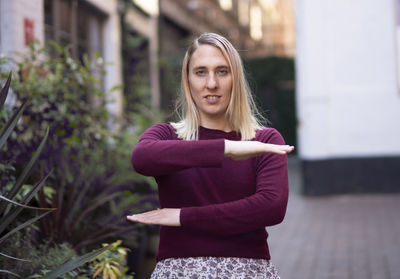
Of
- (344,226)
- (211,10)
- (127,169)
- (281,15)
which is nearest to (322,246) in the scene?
(344,226)

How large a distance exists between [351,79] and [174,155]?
9.11 meters

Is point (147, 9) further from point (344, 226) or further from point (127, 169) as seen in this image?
point (127, 169)

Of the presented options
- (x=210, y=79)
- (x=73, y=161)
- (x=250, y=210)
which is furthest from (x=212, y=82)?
(x=73, y=161)

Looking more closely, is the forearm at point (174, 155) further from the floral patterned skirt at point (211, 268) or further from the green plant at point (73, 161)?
the green plant at point (73, 161)

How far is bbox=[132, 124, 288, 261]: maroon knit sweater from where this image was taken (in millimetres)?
1951

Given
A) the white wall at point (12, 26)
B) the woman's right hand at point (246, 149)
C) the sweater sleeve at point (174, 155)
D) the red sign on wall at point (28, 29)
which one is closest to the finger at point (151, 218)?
the sweater sleeve at point (174, 155)

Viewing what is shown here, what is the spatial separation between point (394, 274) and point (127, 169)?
265cm

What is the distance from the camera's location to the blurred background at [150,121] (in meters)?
3.85

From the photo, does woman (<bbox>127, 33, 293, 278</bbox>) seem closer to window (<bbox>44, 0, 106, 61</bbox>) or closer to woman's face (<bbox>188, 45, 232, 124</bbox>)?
woman's face (<bbox>188, 45, 232, 124</bbox>)

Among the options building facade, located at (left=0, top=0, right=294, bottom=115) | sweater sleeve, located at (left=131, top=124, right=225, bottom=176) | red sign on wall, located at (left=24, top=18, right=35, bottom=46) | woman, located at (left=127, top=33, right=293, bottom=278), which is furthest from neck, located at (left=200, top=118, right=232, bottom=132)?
red sign on wall, located at (left=24, top=18, right=35, bottom=46)

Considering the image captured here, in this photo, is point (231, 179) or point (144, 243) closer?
point (231, 179)

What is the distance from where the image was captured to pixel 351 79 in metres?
10.5

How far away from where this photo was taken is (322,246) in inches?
256

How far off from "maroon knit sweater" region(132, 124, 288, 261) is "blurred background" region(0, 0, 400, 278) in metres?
0.64
